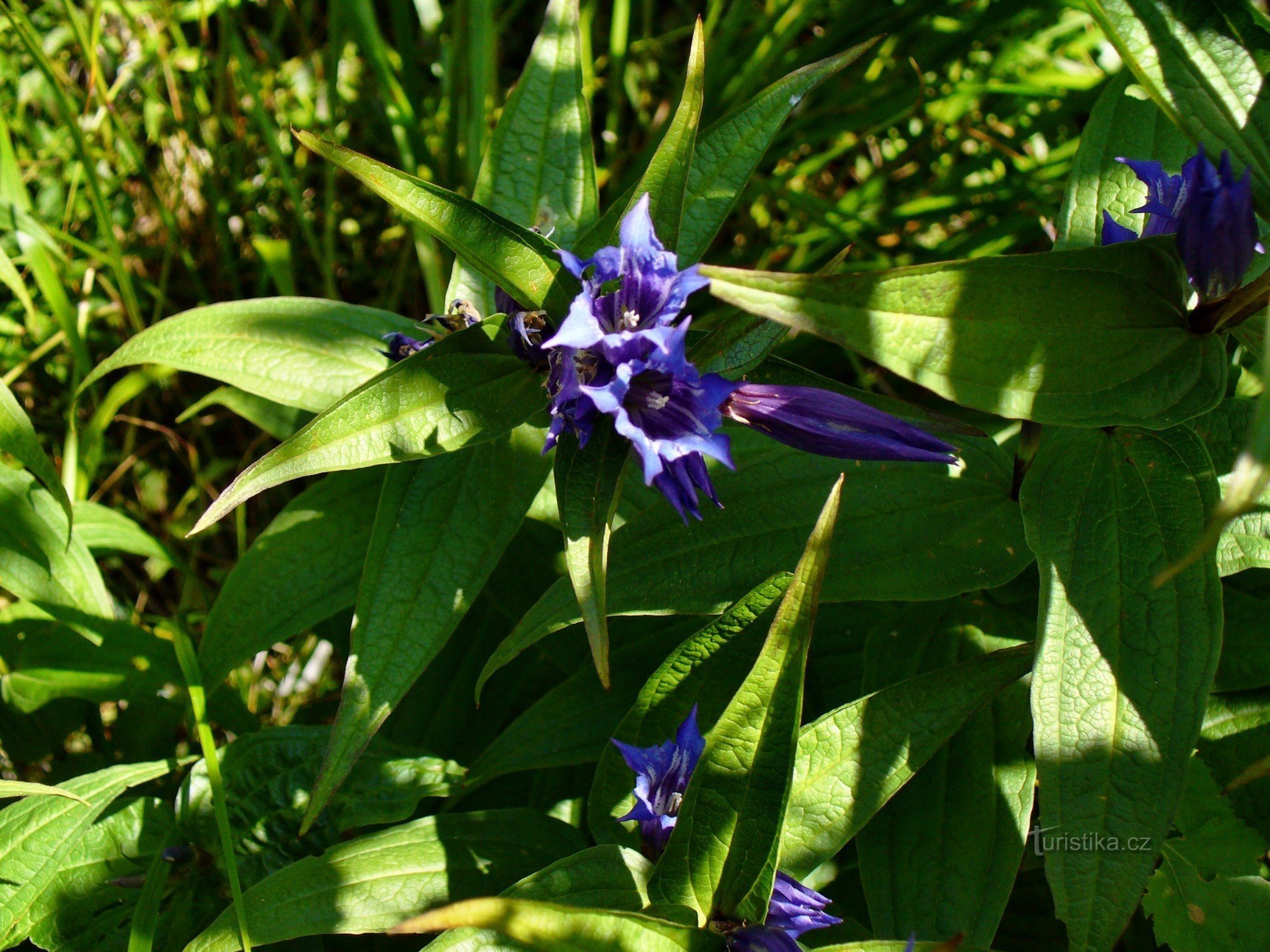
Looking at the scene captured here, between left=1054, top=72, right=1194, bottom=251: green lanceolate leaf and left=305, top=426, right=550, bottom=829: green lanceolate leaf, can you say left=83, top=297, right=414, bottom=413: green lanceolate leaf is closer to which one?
left=305, top=426, right=550, bottom=829: green lanceolate leaf

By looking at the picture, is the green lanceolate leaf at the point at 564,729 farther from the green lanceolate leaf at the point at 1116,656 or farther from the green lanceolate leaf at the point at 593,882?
the green lanceolate leaf at the point at 1116,656

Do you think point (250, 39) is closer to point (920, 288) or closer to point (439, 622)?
point (439, 622)

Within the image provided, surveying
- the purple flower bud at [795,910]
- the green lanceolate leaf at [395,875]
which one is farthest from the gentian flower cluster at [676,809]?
the green lanceolate leaf at [395,875]

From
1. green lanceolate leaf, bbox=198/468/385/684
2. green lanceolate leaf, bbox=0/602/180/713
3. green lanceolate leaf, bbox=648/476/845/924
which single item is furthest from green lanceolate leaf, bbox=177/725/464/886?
green lanceolate leaf, bbox=648/476/845/924

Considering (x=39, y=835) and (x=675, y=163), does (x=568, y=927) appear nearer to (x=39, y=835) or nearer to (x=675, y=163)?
(x=675, y=163)

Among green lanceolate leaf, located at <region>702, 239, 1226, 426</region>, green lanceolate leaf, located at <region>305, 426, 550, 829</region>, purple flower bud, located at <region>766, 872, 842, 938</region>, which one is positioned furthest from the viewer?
green lanceolate leaf, located at <region>305, 426, 550, 829</region>

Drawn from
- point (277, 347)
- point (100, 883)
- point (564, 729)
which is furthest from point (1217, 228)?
point (100, 883)
